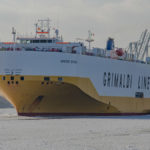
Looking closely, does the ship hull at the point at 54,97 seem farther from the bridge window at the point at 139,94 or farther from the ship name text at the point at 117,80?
the bridge window at the point at 139,94

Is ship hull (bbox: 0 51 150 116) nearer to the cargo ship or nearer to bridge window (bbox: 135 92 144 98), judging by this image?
the cargo ship

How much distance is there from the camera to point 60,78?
117 ft

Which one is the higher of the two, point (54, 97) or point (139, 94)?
point (54, 97)

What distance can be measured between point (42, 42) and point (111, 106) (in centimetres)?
937

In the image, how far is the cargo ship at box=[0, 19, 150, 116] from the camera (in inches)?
1399

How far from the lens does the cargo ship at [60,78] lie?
35.5 m

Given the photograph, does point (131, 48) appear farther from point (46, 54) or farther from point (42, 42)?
point (46, 54)
